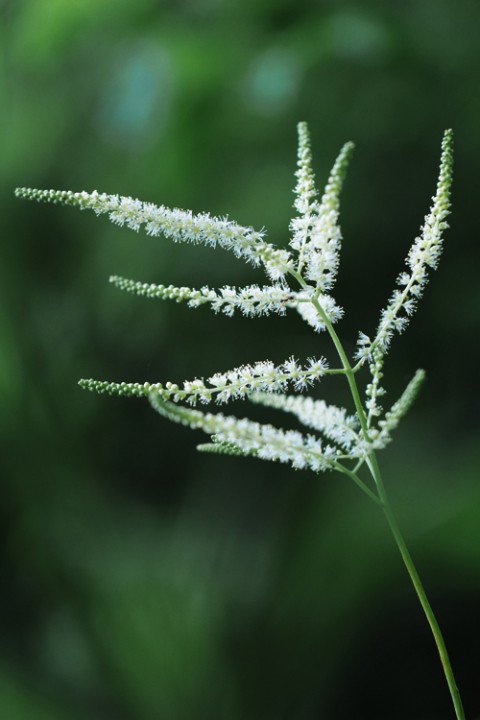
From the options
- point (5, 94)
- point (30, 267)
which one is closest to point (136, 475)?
point (30, 267)

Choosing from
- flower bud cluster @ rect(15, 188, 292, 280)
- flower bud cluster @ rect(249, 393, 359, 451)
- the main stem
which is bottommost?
the main stem

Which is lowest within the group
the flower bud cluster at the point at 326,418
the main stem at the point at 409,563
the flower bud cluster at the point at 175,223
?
the main stem at the point at 409,563

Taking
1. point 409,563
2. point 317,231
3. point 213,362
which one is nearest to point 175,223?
point 317,231

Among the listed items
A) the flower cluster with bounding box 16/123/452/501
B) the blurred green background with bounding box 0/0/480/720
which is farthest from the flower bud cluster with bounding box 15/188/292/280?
the blurred green background with bounding box 0/0/480/720

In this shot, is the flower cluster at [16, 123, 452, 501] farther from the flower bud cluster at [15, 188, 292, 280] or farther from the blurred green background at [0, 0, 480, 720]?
the blurred green background at [0, 0, 480, 720]

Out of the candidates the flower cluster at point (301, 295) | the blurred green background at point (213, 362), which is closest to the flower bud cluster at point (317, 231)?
the flower cluster at point (301, 295)

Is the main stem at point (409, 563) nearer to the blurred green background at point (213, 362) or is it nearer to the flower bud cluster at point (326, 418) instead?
the flower bud cluster at point (326, 418)

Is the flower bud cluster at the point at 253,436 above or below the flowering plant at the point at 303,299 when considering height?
below

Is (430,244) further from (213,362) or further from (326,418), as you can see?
(213,362)

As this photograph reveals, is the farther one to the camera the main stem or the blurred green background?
the blurred green background
